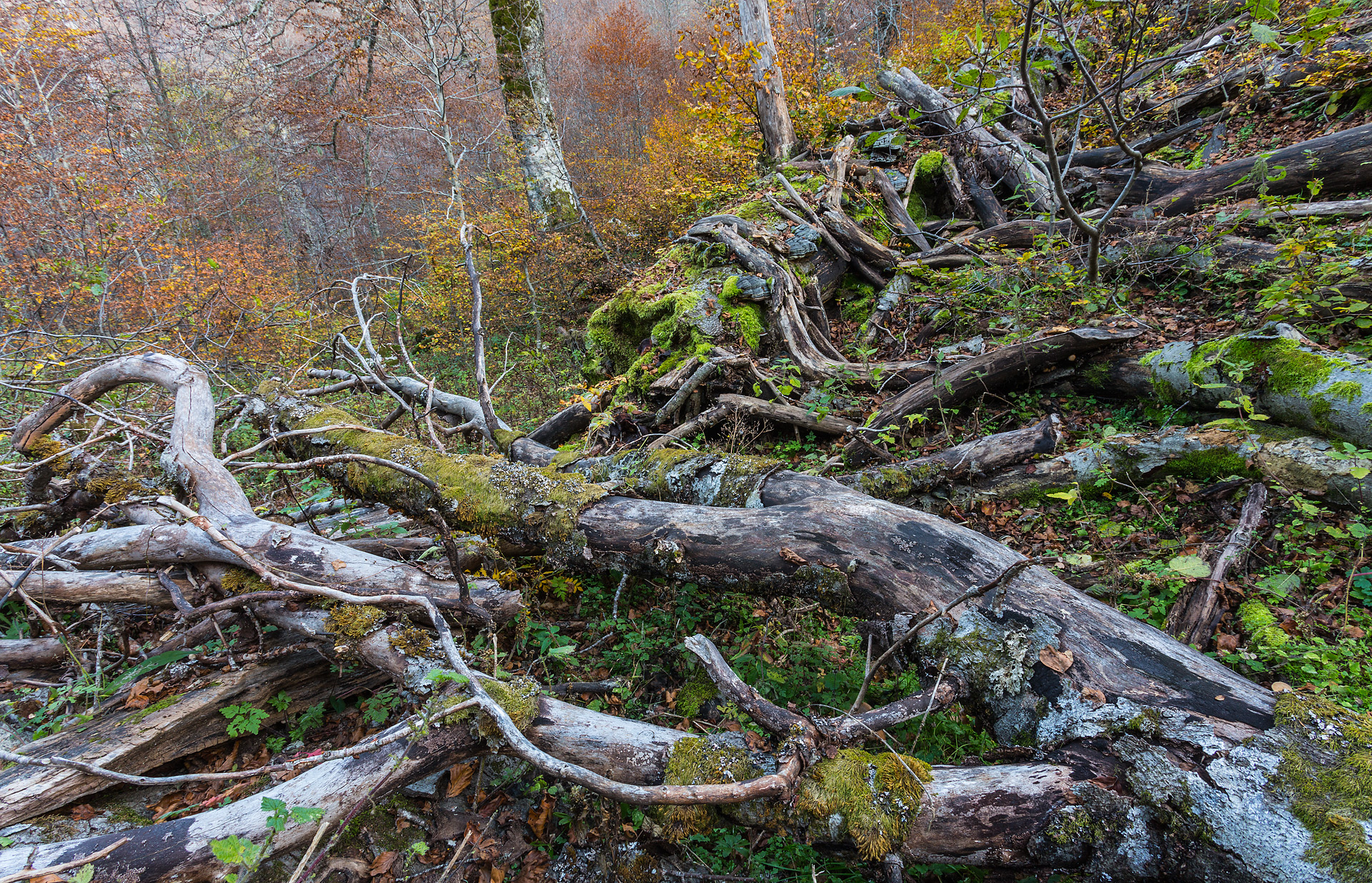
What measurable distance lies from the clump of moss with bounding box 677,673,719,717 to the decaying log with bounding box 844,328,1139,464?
2.25 metres

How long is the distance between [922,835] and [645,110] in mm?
19174

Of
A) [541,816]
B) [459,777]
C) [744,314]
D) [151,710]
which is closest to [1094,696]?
[541,816]

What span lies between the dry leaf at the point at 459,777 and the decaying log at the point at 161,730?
790 mm

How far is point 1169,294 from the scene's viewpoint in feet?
16.1

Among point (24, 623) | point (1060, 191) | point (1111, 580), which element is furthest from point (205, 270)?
point (1111, 580)

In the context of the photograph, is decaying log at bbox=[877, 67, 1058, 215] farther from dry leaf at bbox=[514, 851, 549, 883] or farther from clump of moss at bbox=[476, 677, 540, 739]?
dry leaf at bbox=[514, 851, 549, 883]

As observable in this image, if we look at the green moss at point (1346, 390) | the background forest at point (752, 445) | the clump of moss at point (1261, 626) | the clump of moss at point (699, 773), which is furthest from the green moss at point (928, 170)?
the clump of moss at point (699, 773)

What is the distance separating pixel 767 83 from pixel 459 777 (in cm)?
1030

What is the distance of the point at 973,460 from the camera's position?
12.3 ft

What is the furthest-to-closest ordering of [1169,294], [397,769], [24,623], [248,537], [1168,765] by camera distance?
1. [1169,294]
2. [24,623]
3. [248,537]
4. [397,769]
5. [1168,765]

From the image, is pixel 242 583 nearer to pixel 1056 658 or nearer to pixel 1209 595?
pixel 1056 658

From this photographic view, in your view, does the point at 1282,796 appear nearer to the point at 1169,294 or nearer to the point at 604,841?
the point at 604,841

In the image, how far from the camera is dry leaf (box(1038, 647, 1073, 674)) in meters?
2.00

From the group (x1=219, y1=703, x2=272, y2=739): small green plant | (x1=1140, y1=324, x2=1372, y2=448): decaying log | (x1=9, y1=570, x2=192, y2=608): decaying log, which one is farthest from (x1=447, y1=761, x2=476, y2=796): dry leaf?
(x1=1140, y1=324, x2=1372, y2=448): decaying log
